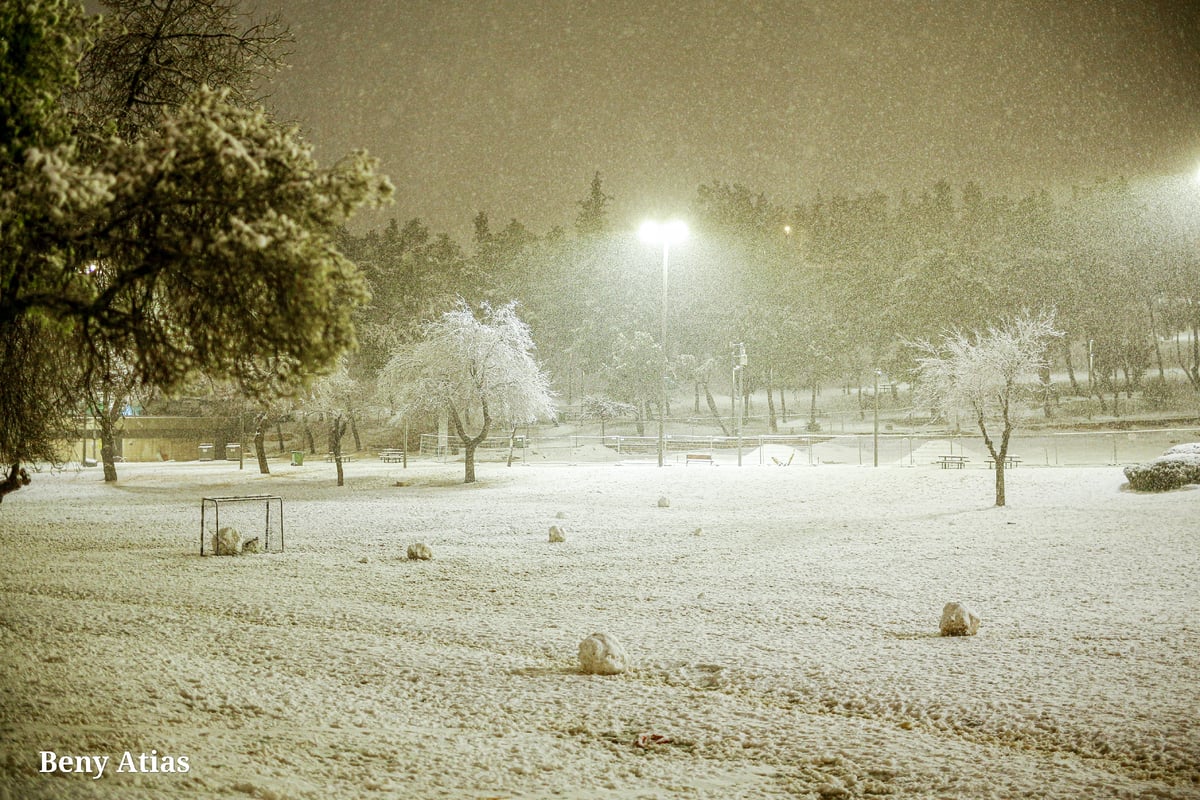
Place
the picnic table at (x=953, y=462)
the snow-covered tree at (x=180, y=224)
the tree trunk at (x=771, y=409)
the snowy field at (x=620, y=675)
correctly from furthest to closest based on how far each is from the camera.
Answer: the tree trunk at (x=771, y=409) → the picnic table at (x=953, y=462) → the snowy field at (x=620, y=675) → the snow-covered tree at (x=180, y=224)

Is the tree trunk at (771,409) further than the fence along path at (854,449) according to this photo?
Yes

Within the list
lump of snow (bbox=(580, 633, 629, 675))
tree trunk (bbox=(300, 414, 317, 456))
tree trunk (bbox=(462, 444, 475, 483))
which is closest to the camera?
lump of snow (bbox=(580, 633, 629, 675))

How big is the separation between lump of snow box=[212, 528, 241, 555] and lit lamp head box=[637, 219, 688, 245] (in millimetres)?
22605

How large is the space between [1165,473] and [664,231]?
19.5m

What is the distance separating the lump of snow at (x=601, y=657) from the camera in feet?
24.6

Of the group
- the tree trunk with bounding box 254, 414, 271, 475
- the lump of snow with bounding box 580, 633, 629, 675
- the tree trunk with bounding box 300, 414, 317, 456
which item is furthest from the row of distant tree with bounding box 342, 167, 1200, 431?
the lump of snow with bounding box 580, 633, 629, 675

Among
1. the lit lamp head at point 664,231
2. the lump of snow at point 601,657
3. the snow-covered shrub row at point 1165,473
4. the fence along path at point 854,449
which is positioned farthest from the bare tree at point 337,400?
the snow-covered shrub row at point 1165,473

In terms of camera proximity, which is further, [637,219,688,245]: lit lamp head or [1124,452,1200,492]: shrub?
[637,219,688,245]: lit lamp head

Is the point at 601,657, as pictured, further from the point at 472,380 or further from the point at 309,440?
the point at 309,440

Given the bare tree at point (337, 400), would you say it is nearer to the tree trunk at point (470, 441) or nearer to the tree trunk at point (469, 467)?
the tree trunk at point (470, 441)

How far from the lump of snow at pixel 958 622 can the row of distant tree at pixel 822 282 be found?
49.1m

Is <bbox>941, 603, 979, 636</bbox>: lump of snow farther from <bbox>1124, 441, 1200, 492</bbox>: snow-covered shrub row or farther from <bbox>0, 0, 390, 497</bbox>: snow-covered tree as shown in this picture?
Answer: <bbox>1124, 441, 1200, 492</bbox>: snow-covered shrub row

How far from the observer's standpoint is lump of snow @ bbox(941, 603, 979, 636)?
8828mm

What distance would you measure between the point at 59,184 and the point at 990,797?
6394 mm
